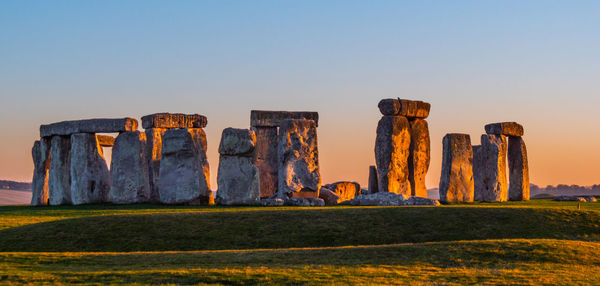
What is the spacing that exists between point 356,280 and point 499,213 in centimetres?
992

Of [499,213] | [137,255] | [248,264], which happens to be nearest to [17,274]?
[137,255]

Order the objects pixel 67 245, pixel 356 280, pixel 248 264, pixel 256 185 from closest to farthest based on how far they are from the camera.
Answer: pixel 356 280 → pixel 248 264 → pixel 67 245 → pixel 256 185

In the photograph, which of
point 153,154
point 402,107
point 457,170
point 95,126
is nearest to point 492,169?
point 457,170

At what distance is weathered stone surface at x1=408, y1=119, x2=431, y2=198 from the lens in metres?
33.9

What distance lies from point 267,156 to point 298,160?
4542 mm

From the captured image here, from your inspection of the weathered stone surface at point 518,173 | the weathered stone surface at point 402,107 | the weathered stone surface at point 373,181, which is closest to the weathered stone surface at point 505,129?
the weathered stone surface at point 518,173

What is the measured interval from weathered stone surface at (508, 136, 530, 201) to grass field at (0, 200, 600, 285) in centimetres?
1381

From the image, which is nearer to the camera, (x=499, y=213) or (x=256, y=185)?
(x=499, y=213)

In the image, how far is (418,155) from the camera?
34.0 meters

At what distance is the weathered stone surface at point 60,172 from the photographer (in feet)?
111

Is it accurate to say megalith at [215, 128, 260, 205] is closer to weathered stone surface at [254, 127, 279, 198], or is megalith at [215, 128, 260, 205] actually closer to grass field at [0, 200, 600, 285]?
grass field at [0, 200, 600, 285]

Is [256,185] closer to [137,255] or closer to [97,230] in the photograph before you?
[97,230]

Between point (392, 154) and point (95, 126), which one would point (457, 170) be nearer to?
point (392, 154)

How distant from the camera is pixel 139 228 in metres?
21.9
